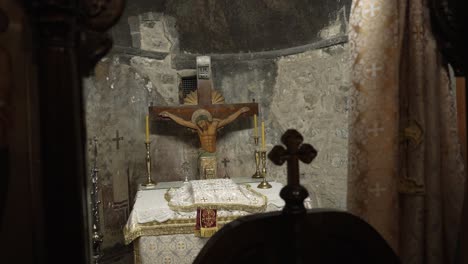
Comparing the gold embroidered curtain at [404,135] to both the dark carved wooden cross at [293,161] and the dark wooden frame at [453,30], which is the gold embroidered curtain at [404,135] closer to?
the dark wooden frame at [453,30]

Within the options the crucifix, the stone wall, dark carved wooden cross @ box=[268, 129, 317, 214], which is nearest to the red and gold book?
the crucifix

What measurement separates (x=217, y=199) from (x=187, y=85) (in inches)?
94.7

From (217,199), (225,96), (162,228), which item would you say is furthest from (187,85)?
(162,228)

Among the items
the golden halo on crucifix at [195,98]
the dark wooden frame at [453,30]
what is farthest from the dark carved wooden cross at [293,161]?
the golden halo on crucifix at [195,98]

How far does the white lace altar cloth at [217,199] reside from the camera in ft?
10.7

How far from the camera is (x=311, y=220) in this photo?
1.14 metres

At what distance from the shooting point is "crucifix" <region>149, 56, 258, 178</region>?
15.7ft

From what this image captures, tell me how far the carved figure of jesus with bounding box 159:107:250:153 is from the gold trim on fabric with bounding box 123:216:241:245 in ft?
5.62

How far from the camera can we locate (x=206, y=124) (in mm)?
4859

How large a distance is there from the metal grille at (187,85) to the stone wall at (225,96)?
0.22 feet

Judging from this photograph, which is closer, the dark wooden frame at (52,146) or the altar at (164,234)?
the dark wooden frame at (52,146)

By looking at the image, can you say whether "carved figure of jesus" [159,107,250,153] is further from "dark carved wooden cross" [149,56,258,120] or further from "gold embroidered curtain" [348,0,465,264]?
"gold embroidered curtain" [348,0,465,264]

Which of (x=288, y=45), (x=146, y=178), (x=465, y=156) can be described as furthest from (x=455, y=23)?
(x=146, y=178)

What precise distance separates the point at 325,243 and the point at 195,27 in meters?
4.58
